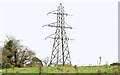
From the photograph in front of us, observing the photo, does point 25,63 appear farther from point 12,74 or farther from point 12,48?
Answer: point 12,74

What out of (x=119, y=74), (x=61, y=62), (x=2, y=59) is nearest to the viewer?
(x=119, y=74)

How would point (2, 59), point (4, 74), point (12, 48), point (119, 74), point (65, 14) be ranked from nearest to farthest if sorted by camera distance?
point (119, 74), point (4, 74), point (65, 14), point (2, 59), point (12, 48)

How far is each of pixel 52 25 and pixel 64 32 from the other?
186cm

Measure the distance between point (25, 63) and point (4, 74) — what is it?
40.3 m

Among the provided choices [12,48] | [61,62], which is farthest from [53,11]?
[12,48]

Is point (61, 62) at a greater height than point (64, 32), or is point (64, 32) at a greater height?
point (64, 32)

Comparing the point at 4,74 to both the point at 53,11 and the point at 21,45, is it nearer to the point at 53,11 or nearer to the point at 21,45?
the point at 53,11

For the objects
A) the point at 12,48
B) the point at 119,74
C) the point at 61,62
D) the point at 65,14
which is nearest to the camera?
the point at 119,74

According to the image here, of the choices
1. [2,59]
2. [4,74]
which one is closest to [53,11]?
[4,74]

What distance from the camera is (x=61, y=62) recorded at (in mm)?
22797


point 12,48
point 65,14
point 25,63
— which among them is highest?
point 65,14

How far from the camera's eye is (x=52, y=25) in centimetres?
2395

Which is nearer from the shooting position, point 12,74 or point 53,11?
point 12,74

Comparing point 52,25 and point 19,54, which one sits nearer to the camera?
point 52,25
